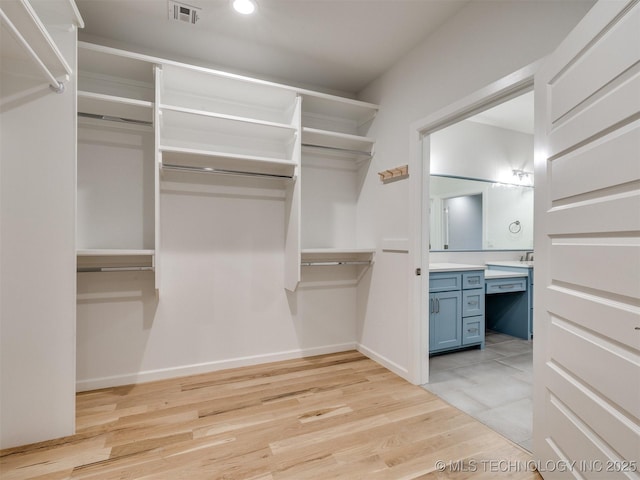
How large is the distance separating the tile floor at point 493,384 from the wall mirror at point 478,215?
1221mm

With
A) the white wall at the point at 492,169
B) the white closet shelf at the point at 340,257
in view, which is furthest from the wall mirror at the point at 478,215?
the white closet shelf at the point at 340,257

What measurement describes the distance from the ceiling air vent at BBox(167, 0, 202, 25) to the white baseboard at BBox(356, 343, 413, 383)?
9.97ft

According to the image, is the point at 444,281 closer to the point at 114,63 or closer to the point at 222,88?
the point at 222,88

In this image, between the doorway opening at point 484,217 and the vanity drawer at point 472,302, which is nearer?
the doorway opening at point 484,217

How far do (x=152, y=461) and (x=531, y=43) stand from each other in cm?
293

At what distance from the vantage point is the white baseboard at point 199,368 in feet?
7.81

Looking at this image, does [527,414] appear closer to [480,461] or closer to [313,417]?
[480,461]

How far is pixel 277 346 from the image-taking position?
9.75 ft

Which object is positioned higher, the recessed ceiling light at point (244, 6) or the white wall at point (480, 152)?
the recessed ceiling light at point (244, 6)

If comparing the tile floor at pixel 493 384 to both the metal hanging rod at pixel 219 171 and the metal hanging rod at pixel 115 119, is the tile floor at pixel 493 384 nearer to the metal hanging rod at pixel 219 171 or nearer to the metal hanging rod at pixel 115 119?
the metal hanging rod at pixel 219 171

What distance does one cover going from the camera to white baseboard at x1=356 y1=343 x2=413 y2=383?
2587 millimetres

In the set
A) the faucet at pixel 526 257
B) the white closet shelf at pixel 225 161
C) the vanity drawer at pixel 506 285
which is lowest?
the vanity drawer at pixel 506 285

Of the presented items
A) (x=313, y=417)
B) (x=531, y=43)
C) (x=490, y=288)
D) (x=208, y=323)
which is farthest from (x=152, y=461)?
(x=490, y=288)

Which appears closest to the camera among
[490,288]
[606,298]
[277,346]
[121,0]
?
[606,298]
